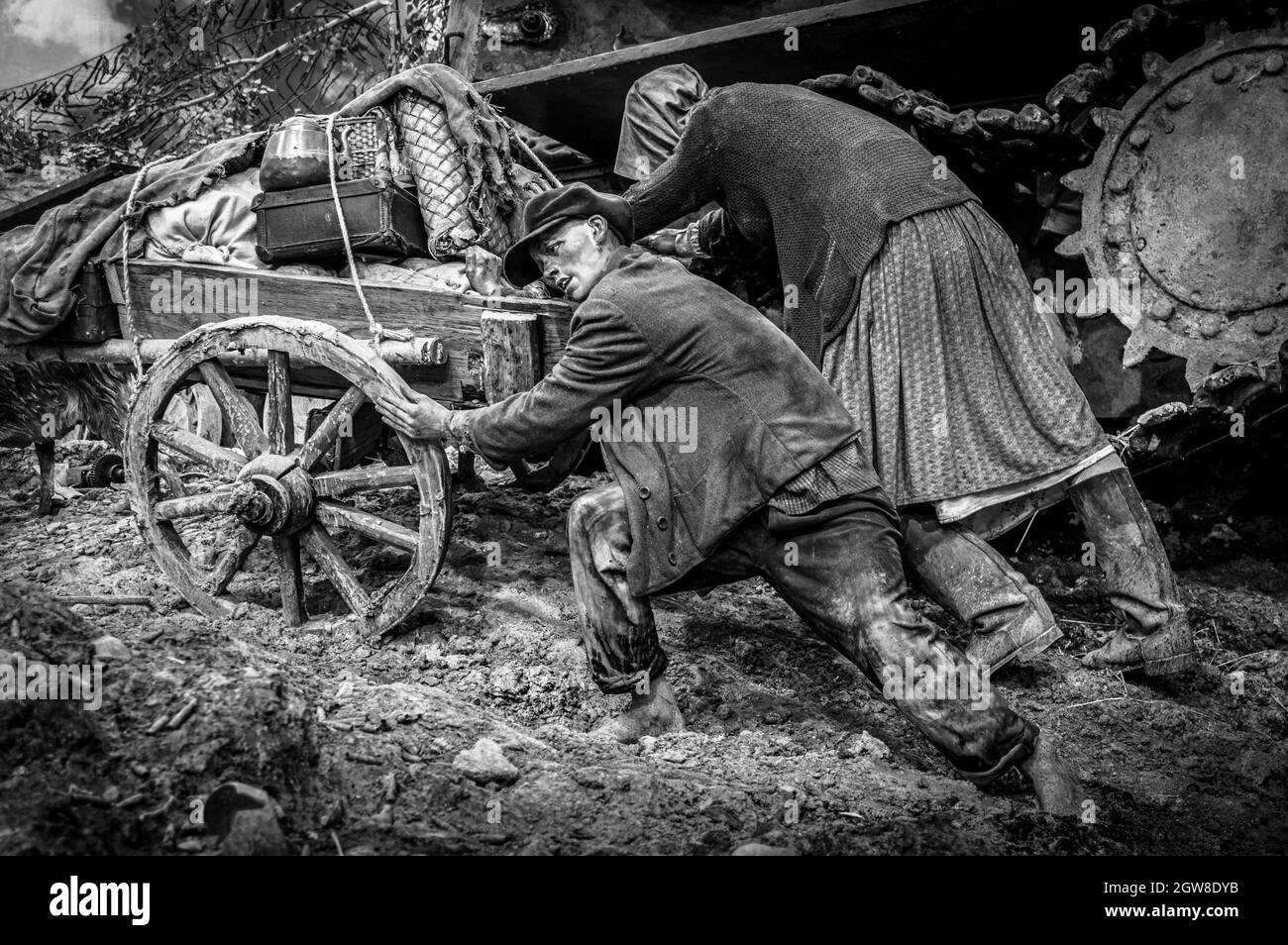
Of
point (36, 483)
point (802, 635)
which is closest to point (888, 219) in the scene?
point (802, 635)

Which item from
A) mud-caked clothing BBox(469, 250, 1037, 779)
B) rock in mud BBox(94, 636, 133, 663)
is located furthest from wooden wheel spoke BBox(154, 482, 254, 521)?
mud-caked clothing BBox(469, 250, 1037, 779)

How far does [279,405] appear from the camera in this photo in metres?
3.78

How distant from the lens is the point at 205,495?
384 centimetres

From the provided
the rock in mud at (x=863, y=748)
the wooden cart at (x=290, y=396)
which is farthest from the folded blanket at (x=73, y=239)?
the rock in mud at (x=863, y=748)

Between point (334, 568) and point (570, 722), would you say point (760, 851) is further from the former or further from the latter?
point (334, 568)

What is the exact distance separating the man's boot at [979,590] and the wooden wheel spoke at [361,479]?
1.54 m

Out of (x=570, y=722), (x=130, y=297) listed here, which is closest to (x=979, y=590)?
(x=570, y=722)

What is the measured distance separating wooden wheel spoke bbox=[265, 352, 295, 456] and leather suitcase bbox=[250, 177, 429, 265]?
0.46 meters

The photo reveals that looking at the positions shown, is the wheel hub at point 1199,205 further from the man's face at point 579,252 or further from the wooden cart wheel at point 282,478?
the wooden cart wheel at point 282,478

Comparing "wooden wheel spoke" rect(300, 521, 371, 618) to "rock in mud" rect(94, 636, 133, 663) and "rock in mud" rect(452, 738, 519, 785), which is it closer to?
"rock in mud" rect(94, 636, 133, 663)

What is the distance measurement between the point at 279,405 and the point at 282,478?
251 mm

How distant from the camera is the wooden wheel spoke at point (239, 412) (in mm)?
3812

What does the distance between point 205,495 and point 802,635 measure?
209 centimetres
